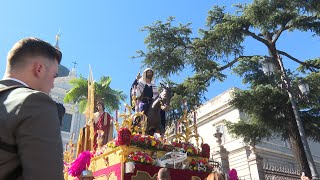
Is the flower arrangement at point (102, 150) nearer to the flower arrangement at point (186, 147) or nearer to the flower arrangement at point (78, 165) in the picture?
the flower arrangement at point (78, 165)

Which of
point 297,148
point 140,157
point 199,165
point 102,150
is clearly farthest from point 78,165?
point 297,148

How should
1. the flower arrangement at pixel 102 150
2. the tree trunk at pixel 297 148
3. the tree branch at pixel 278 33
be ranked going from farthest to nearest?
1. the tree branch at pixel 278 33
2. the tree trunk at pixel 297 148
3. the flower arrangement at pixel 102 150

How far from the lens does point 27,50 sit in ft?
6.10

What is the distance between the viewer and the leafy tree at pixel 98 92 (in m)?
28.6

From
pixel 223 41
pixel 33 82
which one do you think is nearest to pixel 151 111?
pixel 33 82

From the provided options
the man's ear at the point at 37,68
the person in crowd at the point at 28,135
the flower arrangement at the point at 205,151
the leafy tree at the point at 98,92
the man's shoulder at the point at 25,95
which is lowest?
the person in crowd at the point at 28,135

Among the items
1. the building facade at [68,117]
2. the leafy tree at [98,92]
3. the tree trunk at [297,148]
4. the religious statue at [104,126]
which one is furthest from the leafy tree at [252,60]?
the building facade at [68,117]

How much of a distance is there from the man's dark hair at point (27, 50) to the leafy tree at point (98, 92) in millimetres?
26283

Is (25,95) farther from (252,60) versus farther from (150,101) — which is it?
(252,60)

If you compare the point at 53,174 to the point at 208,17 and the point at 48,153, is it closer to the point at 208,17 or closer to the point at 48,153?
the point at 48,153

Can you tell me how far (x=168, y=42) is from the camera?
59.9 feet

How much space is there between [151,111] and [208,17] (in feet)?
37.5

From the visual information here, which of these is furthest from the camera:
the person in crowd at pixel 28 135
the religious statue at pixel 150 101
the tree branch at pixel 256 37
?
the tree branch at pixel 256 37

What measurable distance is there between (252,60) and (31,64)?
50.5 ft
